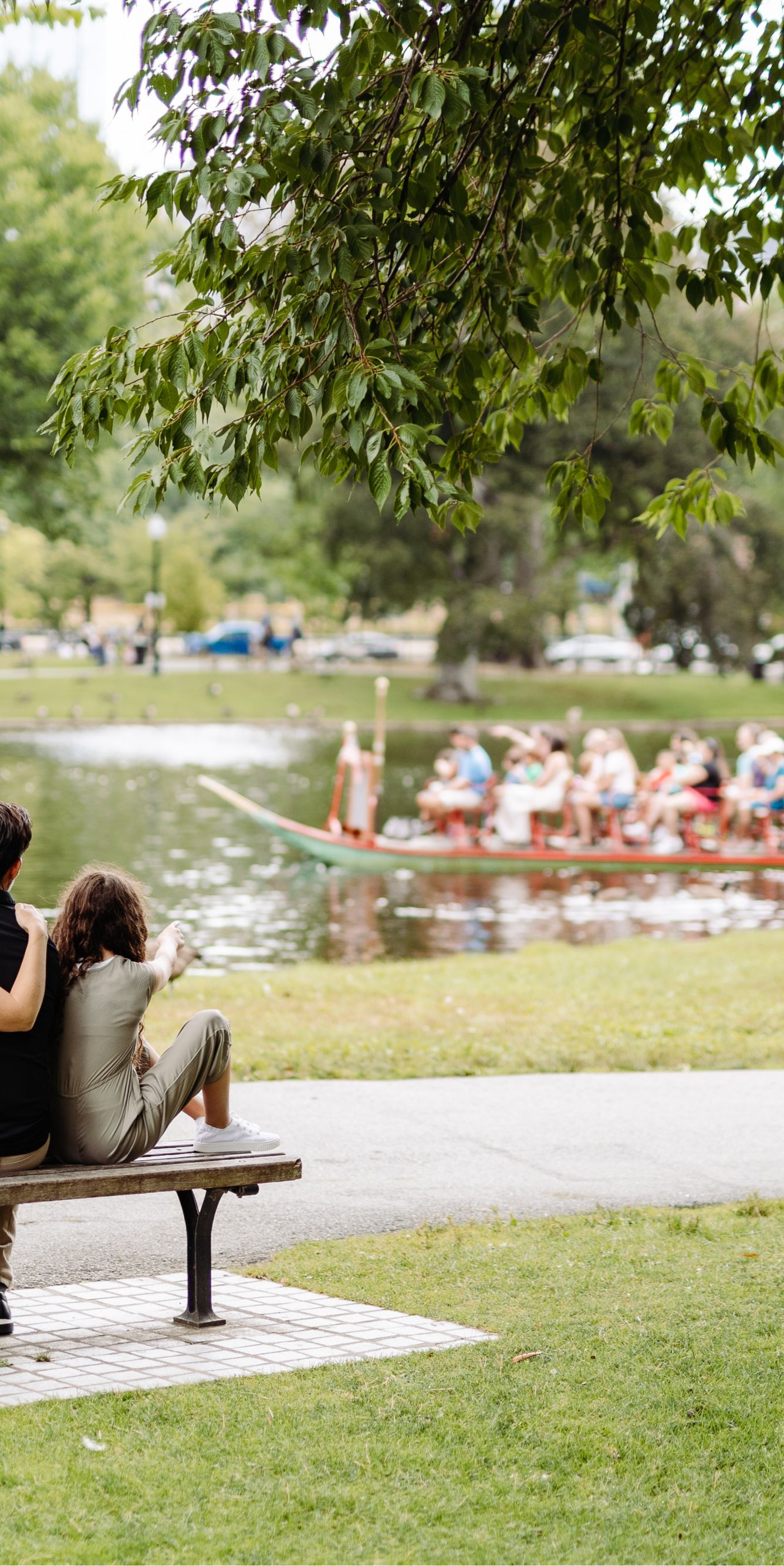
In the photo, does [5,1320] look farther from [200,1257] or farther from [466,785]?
[466,785]

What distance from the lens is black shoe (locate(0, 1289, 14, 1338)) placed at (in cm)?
524

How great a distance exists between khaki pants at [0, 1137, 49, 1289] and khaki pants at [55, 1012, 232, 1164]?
98 millimetres

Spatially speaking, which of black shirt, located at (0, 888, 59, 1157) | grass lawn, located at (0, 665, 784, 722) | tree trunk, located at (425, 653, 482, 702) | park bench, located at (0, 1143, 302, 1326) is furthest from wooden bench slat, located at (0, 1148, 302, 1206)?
tree trunk, located at (425, 653, 482, 702)

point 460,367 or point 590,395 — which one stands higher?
point 590,395

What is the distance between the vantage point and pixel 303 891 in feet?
68.8

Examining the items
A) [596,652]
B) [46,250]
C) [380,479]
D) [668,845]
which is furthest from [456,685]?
[380,479]

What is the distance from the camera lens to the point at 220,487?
17.3ft

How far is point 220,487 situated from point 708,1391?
9.30ft

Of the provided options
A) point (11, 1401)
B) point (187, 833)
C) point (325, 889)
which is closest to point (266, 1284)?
point (11, 1401)

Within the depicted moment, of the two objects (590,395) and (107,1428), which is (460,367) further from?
(590,395)

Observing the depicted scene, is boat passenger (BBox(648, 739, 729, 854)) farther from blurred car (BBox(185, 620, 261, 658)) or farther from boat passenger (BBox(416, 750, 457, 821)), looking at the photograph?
blurred car (BBox(185, 620, 261, 658))

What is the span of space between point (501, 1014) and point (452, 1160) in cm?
375

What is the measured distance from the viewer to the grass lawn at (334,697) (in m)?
51.0

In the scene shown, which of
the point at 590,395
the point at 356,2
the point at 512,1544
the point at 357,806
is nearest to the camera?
the point at 512,1544
